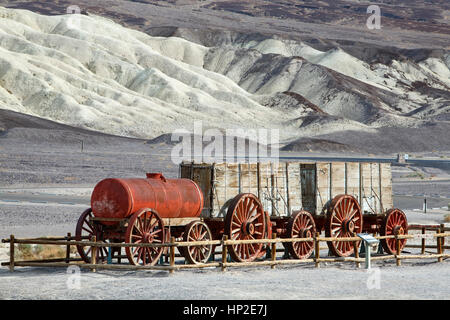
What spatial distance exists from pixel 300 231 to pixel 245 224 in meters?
1.85

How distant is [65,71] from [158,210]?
117 meters

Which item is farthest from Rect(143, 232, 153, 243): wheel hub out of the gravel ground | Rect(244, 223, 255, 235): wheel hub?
Rect(244, 223, 255, 235): wheel hub

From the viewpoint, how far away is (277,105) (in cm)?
14212

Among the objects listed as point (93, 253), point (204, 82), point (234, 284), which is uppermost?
point (204, 82)

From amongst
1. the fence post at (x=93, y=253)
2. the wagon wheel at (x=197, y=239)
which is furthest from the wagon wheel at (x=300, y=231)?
the fence post at (x=93, y=253)

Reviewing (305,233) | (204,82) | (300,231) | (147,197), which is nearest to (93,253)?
(147,197)

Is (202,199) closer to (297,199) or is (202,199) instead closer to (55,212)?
(297,199)

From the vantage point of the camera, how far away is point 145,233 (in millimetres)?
19359

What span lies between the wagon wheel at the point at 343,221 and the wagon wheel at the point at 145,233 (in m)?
5.18

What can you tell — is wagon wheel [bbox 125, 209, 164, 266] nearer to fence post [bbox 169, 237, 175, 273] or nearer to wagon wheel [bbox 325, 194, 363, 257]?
fence post [bbox 169, 237, 175, 273]

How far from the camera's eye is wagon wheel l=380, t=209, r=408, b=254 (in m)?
24.5

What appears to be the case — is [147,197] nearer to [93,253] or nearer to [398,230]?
[93,253]

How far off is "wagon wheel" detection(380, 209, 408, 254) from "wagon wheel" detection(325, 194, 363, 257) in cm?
119

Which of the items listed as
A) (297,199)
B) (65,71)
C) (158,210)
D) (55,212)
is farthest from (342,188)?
(65,71)
